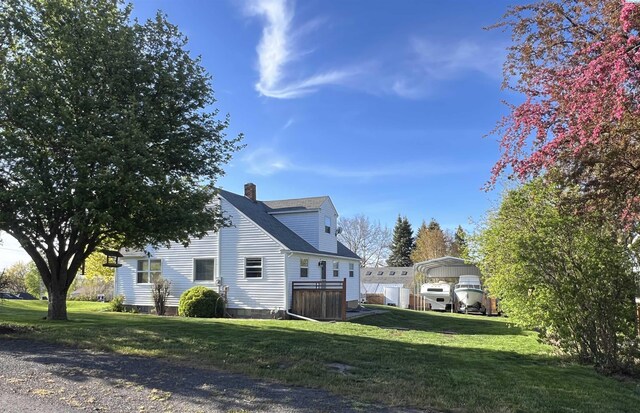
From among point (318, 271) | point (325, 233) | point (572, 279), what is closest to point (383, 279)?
point (325, 233)

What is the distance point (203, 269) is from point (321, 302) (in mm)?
6001

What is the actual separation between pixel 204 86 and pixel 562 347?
10161mm

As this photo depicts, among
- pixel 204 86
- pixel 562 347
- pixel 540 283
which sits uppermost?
pixel 204 86

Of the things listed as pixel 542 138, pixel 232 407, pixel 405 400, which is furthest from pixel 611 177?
pixel 232 407

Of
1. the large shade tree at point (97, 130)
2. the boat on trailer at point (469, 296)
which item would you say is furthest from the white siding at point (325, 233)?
the large shade tree at point (97, 130)

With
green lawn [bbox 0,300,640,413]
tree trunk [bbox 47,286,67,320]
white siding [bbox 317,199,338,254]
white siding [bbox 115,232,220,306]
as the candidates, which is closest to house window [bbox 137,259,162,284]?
white siding [bbox 115,232,220,306]

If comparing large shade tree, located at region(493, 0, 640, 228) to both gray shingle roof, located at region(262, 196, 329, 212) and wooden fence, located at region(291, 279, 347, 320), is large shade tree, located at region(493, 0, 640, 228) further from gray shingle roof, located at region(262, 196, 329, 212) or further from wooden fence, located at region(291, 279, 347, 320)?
gray shingle roof, located at region(262, 196, 329, 212)

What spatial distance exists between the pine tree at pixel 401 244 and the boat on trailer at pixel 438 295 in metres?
28.9

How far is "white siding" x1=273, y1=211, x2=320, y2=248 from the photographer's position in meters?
23.8

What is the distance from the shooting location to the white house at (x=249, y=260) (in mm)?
20297

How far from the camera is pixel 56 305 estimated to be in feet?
42.3

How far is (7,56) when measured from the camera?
1147 cm

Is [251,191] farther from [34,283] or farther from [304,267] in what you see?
[34,283]

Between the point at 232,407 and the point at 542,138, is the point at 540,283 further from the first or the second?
the point at 232,407
